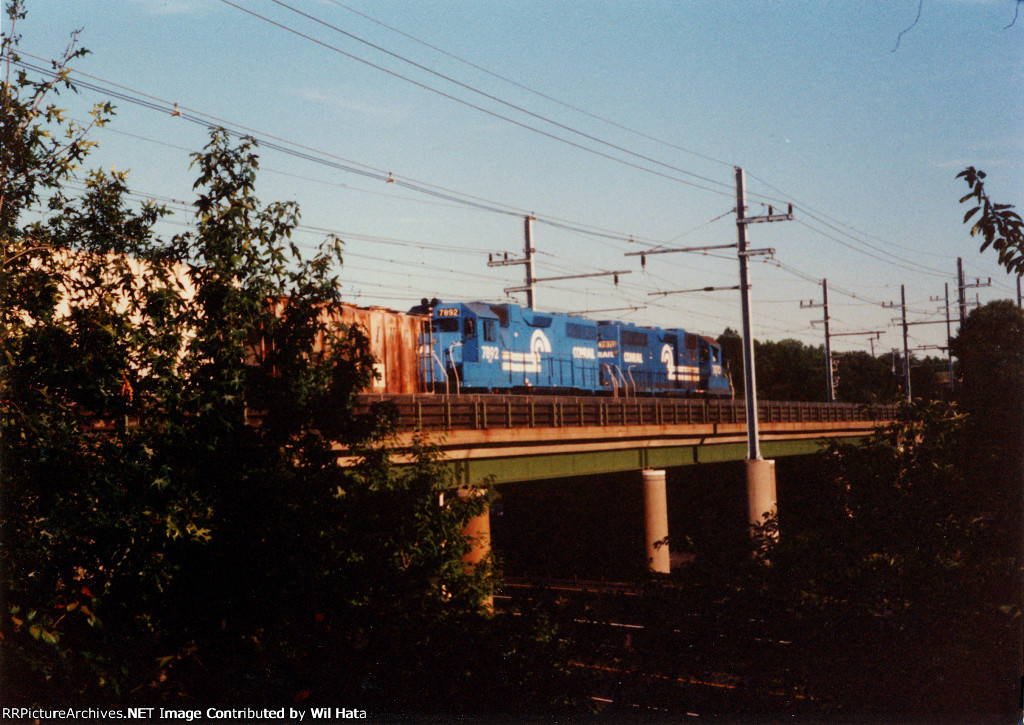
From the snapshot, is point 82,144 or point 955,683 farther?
point 82,144

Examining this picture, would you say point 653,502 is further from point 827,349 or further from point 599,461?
point 827,349

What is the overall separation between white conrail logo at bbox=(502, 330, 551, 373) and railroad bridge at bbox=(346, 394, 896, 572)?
438 centimetres

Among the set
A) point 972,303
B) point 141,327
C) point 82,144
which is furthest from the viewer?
point 972,303

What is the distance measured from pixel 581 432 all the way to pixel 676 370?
782 inches

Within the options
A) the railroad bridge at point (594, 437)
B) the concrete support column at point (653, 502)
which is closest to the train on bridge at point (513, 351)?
the railroad bridge at point (594, 437)

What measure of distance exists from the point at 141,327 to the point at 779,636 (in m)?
8.86

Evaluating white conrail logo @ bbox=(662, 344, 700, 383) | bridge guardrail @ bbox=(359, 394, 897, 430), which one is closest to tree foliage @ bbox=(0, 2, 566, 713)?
bridge guardrail @ bbox=(359, 394, 897, 430)

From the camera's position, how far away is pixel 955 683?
26.9ft

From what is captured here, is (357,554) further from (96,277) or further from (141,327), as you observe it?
(96,277)

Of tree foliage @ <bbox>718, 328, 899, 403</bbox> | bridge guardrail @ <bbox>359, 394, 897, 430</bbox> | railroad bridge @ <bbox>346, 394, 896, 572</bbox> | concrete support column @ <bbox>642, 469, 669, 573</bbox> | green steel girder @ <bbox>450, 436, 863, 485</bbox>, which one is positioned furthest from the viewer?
tree foliage @ <bbox>718, 328, 899, 403</bbox>

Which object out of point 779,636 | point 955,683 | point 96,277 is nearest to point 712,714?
point 779,636

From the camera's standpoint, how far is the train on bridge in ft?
105

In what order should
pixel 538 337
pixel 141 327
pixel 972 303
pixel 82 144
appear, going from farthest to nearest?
pixel 972 303 → pixel 538 337 → pixel 141 327 → pixel 82 144

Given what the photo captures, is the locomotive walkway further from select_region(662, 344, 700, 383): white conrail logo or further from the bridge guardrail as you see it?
select_region(662, 344, 700, 383): white conrail logo
